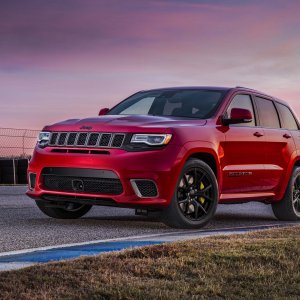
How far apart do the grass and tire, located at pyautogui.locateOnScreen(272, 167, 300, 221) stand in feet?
15.3

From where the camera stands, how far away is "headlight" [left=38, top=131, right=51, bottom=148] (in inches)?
392

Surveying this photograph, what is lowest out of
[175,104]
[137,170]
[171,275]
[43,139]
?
[171,275]

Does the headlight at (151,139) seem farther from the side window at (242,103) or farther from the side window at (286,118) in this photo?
the side window at (286,118)

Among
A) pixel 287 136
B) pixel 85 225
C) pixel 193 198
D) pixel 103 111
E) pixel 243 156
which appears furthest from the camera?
pixel 287 136

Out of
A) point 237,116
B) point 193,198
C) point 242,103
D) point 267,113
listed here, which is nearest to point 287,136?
point 267,113

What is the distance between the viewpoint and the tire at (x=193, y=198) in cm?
931

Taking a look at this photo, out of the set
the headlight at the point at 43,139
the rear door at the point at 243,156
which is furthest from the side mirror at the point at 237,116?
the headlight at the point at 43,139

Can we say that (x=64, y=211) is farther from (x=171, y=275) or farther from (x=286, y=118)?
(x=171, y=275)

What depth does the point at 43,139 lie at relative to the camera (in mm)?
10031

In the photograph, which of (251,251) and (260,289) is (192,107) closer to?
(251,251)

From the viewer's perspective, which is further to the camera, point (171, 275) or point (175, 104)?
point (175, 104)

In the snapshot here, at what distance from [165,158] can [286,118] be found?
12.5 ft

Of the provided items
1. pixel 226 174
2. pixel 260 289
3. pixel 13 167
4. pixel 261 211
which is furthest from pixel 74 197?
pixel 13 167

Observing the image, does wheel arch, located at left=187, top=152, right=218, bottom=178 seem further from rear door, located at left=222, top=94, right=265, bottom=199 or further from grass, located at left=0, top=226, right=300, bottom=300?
grass, located at left=0, top=226, right=300, bottom=300
